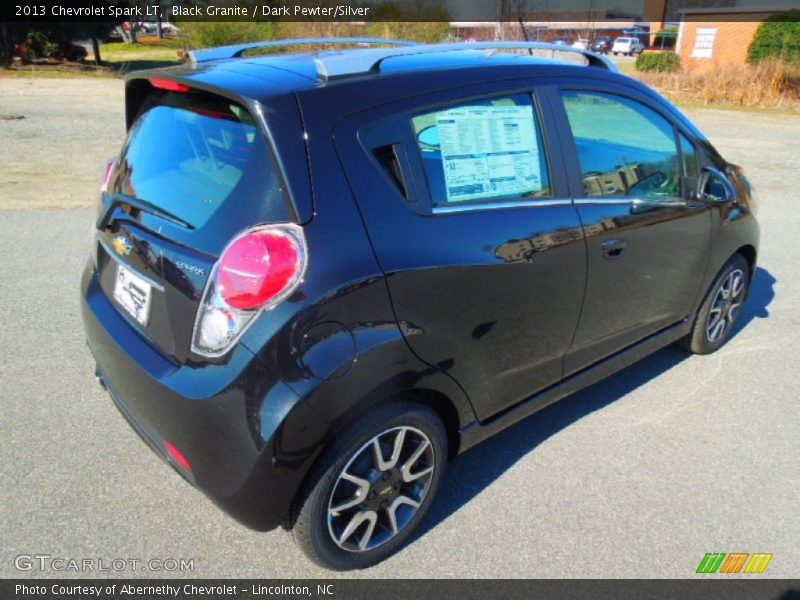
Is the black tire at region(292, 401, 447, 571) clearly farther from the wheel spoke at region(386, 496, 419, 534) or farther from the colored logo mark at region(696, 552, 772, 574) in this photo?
the colored logo mark at region(696, 552, 772, 574)

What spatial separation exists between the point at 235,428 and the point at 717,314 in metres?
3.37

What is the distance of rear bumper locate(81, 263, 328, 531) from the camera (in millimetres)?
1911

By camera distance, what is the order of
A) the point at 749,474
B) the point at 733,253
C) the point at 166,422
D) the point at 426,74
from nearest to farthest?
1. the point at 166,422
2. the point at 426,74
3. the point at 749,474
4. the point at 733,253

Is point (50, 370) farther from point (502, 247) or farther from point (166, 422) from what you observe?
point (502, 247)

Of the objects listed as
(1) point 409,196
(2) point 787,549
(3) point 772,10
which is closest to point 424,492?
(1) point 409,196

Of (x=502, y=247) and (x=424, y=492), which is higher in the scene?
(x=502, y=247)

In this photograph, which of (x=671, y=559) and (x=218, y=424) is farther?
(x=671, y=559)

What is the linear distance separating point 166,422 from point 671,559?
200 cm

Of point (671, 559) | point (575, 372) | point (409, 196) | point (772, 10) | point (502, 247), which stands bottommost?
Result: point (671, 559)

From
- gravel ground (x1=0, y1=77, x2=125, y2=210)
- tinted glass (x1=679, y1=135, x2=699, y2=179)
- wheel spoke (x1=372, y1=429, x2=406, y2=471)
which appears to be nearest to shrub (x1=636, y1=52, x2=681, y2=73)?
gravel ground (x1=0, y1=77, x2=125, y2=210)

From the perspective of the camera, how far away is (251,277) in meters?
1.92

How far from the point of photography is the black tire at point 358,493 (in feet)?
6.89

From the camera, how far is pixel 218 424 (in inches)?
77.0

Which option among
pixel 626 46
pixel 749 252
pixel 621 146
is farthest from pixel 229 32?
pixel 626 46
